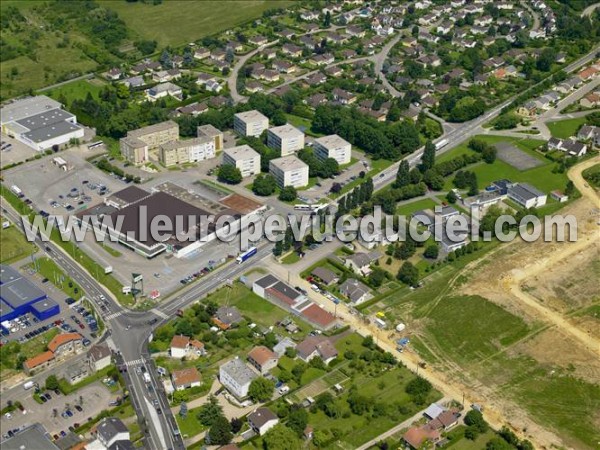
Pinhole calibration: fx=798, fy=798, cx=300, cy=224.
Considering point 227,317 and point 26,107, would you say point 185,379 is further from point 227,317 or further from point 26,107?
point 26,107

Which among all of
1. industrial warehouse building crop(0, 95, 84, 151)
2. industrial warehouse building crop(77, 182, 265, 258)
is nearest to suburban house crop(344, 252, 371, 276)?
industrial warehouse building crop(77, 182, 265, 258)

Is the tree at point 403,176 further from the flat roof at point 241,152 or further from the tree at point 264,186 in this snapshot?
the flat roof at point 241,152

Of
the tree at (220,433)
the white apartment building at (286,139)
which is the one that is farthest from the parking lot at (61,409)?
the white apartment building at (286,139)

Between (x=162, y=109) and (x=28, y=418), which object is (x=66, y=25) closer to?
(x=162, y=109)

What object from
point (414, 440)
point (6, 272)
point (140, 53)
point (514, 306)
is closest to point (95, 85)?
point (140, 53)

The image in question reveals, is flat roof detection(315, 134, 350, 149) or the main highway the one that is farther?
flat roof detection(315, 134, 350, 149)

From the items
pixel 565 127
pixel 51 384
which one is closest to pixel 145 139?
pixel 51 384

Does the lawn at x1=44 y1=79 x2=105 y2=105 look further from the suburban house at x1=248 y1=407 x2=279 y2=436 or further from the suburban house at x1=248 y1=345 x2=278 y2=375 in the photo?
the suburban house at x1=248 y1=407 x2=279 y2=436
